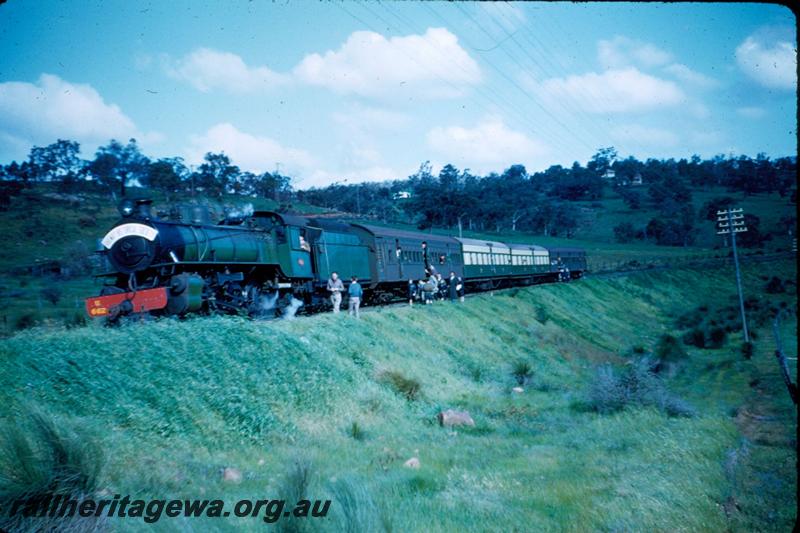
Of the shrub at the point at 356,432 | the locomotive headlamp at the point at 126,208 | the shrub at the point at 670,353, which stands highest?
the locomotive headlamp at the point at 126,208

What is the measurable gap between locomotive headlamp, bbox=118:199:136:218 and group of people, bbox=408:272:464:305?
15.4 metres

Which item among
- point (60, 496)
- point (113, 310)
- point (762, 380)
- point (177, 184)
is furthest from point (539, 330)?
point (177, 184)

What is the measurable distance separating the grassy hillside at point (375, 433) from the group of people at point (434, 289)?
26.8 ft

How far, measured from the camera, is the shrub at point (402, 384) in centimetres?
1516

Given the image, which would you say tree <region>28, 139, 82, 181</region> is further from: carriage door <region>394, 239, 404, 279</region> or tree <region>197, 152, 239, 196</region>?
carriage door <region>394, 239, 404, 279</region>

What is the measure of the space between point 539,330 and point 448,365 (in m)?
14.5

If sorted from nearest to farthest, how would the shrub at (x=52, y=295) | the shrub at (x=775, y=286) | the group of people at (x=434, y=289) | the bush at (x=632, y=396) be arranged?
the bush at (x=632, y=396) < the shrub at (x=52, y=295) < the group of people at (x=434, y=289) < the shrub at (x=775, y=286)

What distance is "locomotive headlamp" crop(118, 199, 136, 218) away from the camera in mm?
14960

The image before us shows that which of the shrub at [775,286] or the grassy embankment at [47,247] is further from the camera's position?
the shrub at [775,286]

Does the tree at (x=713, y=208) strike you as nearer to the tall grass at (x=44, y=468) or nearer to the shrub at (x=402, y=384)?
the shrub at (x=402, y=384)

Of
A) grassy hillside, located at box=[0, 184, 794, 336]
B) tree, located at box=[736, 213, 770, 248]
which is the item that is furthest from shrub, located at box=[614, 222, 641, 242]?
tree, located at box=[736, 213, 770, 248]

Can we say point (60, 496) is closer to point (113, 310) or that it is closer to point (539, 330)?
point (113, 310)

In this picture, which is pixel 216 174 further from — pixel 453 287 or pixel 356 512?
pixel 356 512

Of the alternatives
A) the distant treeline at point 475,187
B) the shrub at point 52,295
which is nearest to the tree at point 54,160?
the distant treeline at point 475,187
